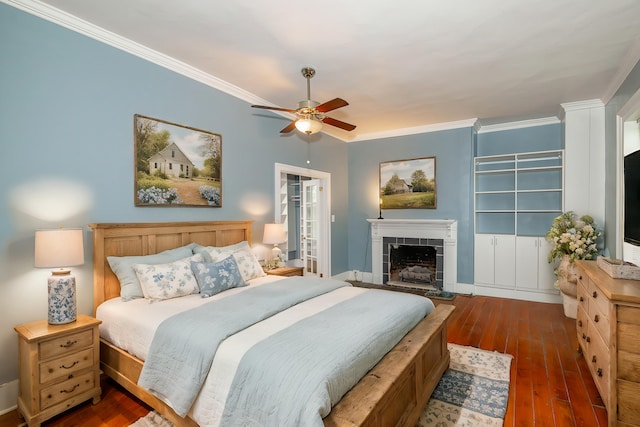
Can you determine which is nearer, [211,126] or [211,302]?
[211,302]

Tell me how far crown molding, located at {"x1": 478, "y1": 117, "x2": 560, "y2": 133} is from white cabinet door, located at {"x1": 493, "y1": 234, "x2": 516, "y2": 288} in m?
1.79

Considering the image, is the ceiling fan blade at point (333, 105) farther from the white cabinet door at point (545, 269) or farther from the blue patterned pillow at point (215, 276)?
the white cabinet door at point (545, 269)

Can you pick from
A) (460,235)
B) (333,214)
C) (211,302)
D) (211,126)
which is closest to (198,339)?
(211,302)

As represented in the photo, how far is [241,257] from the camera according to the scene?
3219 mm

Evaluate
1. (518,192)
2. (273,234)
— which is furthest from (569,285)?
(273,234)

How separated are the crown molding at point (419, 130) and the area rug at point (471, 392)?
348 cm

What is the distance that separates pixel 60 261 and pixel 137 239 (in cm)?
73

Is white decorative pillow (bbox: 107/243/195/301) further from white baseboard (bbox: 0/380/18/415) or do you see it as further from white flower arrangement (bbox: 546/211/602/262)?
white flower arrangement (bbox: 546/211/602/262)

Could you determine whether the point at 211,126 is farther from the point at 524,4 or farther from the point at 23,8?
the point at 524,4

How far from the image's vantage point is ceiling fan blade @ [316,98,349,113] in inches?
106

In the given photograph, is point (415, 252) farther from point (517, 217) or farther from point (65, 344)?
point (65, 344)

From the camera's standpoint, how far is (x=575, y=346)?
306cm

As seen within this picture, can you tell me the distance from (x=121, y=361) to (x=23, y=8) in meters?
2.60

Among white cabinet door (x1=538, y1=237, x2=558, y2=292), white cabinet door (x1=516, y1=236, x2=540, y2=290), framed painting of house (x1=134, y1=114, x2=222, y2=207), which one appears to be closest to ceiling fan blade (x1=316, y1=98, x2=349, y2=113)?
framed painting of house (x1=134, y1=114, x2=222, y2=207)
